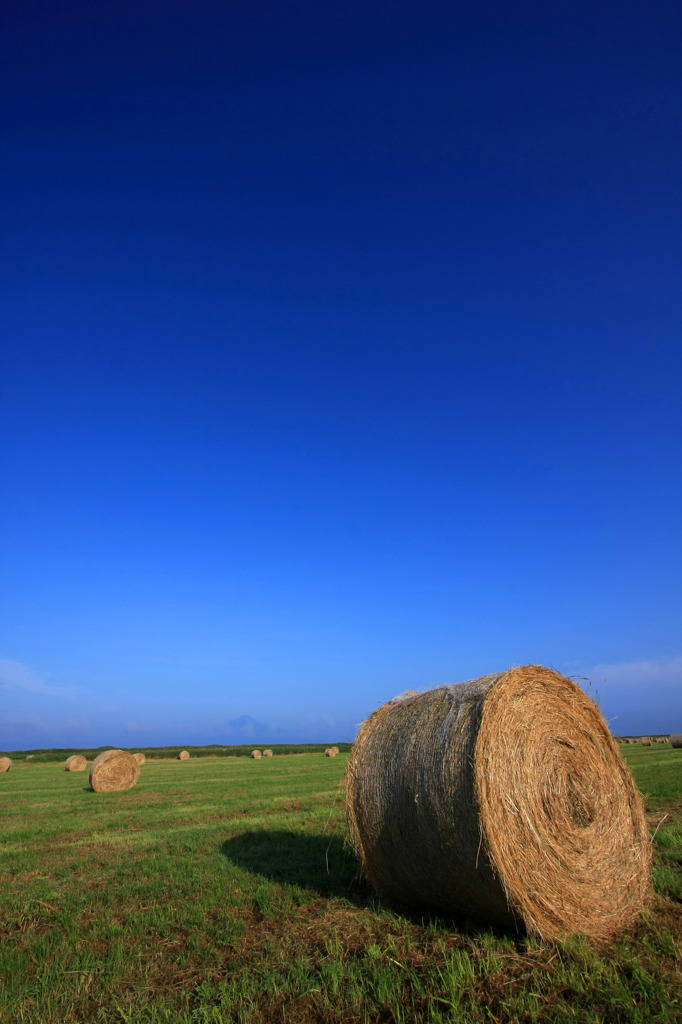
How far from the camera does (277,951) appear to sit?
4.96 m

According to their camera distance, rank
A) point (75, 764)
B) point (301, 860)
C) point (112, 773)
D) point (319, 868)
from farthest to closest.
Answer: point (75, 764)
point (112, 773)
point (301, 860)
point (319, 868)

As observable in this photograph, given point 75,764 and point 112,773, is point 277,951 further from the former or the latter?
point 75,764

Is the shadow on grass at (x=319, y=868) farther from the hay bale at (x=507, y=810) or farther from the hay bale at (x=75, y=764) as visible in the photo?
the hay bale at (x=75, y=764)

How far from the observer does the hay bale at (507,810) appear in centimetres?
519

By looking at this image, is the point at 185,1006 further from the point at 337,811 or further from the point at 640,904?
the point at 337,811

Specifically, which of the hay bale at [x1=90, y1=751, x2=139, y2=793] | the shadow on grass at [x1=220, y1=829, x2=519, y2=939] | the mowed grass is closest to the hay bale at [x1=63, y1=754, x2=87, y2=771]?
the hay bale at [x1=90, y1=751, x2=139, y2=793]

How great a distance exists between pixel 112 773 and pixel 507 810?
2011 centimetres

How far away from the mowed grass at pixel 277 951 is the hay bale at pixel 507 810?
287 millimetres

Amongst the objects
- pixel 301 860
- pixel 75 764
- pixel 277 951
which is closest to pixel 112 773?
pixel 75 764

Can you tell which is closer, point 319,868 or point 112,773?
point 319,868

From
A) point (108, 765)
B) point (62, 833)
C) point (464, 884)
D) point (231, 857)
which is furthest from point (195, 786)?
point (464, 884)

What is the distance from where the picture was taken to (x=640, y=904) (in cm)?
562

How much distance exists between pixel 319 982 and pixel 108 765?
65.3 feet

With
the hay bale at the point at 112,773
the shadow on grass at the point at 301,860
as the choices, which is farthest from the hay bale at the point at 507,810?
the hay bale at the point at 112,773
